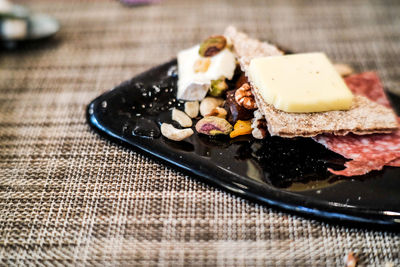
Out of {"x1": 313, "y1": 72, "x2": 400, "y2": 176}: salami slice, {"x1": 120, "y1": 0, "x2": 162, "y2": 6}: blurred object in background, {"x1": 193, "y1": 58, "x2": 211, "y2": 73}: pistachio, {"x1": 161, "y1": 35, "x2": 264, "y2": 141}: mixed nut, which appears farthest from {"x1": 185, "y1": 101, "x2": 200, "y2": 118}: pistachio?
{"x1": 120, "y1": 0, "x2": 162, "y2": 6}: blurred object in background

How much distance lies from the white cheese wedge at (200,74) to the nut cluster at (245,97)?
99mm

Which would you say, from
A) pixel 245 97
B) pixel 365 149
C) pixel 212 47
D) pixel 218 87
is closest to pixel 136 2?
pixel 212 47

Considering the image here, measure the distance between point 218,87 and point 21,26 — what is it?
41.2 inches

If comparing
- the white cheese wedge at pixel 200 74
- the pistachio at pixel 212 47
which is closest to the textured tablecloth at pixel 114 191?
the white cheese wedge at pixel 200 74

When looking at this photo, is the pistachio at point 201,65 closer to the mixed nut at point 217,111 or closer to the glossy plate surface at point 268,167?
the mixed nut at point 217,111

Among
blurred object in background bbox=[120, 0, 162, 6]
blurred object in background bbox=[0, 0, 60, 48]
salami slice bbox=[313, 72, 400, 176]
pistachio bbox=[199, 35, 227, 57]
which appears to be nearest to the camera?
salami slice bbox=[313, 72, 400, 176]

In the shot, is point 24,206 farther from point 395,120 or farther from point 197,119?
point 395,120

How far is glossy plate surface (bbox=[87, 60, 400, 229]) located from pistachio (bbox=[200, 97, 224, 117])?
0.08m

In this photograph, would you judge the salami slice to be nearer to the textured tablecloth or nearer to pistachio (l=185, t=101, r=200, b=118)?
the textured tablecloth

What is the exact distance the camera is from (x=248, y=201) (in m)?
1.00

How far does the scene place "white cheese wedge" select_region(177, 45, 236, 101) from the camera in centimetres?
119

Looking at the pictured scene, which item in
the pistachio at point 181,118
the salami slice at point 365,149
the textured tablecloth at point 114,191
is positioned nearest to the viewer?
the textured tablecloth at point 114,191

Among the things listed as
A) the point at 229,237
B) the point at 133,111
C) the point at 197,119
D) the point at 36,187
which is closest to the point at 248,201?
the point at 229,237

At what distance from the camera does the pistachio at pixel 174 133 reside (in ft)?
3.58
